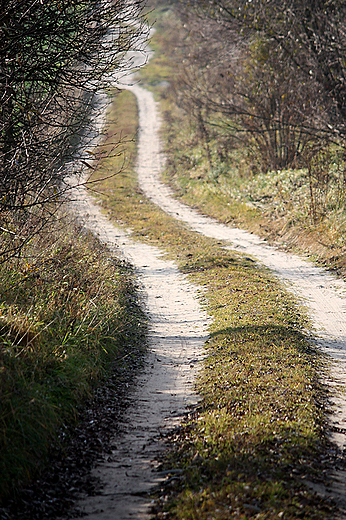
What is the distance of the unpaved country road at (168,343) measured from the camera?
3764 millimetres

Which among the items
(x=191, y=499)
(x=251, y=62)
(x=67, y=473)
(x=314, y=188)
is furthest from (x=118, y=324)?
(x=251, y=62)

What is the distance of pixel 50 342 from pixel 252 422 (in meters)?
2.42

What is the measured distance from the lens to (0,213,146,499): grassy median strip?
3.96 metres

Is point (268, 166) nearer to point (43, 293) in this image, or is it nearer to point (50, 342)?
point (43, 293)

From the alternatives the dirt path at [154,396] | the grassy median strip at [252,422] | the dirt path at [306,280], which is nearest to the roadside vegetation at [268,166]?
the dirt path at [306,280]

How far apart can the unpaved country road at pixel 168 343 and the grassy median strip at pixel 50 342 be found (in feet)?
1.78

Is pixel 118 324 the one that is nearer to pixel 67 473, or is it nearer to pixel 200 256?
pixel 67 473

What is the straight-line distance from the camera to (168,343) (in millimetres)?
7027

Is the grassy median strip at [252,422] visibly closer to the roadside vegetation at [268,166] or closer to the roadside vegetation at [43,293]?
the roadside vegetation at [43,293]

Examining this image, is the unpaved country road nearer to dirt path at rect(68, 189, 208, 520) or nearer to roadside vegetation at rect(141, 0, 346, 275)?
dirt path at rect(68, 189, 208, 520)

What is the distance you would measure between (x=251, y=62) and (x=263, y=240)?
24.5 ft

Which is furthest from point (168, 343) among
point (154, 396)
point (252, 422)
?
point (252, 422)

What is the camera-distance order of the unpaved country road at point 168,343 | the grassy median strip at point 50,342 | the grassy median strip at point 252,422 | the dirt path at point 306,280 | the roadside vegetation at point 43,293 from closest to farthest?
the grassy median strip at point 252,422 → the unpaved country road at point 168,343 → the grassy median strip at point 50,342 → the roadside vegetation at point 43,293 → the dirt path at point 306,280

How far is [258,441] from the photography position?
402 centimetres
